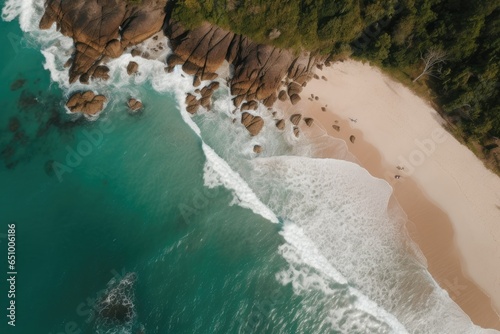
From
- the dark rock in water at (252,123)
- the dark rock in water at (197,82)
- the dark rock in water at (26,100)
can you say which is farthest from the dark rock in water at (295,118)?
the dark rock in water at (26,100)

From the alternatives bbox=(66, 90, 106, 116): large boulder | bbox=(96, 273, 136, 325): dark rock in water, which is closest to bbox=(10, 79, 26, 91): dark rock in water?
bbox=(66, 90, 106, 116): large boulder

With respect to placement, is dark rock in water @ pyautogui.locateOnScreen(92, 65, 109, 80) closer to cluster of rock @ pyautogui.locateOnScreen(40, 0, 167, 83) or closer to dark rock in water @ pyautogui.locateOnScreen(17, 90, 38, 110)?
cluster of rock @ pyautogui.locateOnScreen(40, 0, 167, 83)

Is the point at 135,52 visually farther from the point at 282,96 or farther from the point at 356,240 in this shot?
the point at 356,240

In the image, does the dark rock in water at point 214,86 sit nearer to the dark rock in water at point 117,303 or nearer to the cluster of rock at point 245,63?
the cluster of rock at point 245,63

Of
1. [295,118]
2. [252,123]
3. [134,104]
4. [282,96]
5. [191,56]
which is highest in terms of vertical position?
[282,96]

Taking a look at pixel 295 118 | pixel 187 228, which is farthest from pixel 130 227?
pixel 295 118

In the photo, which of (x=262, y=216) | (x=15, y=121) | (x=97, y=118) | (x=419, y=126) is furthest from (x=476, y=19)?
(x=15, y=121)
